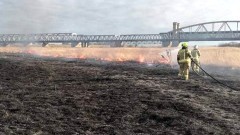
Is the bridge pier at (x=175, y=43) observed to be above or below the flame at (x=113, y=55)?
above

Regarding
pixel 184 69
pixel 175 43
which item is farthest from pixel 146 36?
pixel 184 69

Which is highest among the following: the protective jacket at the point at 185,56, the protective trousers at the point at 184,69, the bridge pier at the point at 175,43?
the bridge pier at the point at 175,43

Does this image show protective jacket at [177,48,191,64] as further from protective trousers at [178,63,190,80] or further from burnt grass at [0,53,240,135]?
burnt grass at [0,53,240,135]

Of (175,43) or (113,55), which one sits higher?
(175,43)

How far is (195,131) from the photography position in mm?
12094

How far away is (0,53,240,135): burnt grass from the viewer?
12.1 meters

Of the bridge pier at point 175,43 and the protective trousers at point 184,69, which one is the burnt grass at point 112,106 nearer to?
the protective trousers at point 184,69

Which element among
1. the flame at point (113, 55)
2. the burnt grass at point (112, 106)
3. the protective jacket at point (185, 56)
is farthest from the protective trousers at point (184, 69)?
the flame at point (113, 55)

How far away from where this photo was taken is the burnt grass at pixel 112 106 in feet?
39.6

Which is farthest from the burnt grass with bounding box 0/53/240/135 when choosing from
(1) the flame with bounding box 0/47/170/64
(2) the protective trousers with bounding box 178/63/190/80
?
(1) the flame with bounding box 0/47/170/64

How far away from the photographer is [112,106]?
14977 millimetres

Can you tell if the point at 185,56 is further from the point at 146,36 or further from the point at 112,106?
the point at 146,36

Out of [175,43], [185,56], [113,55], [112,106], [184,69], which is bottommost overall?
[112,106]

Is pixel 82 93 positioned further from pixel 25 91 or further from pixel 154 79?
pixel 154 79
